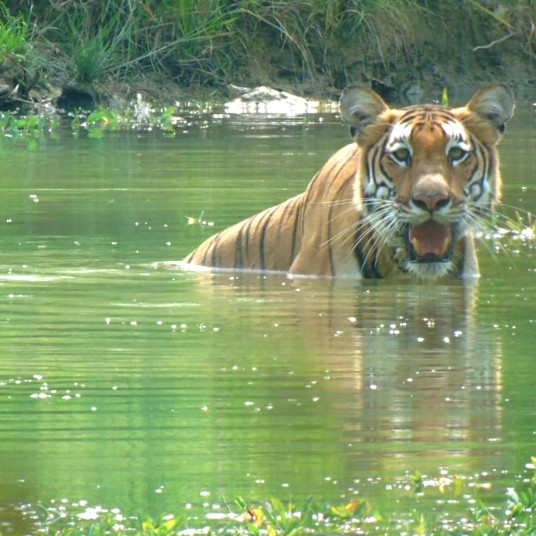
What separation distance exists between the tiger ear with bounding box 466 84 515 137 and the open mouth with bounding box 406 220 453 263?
65 centimetres

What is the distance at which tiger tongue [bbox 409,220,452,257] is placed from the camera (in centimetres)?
820

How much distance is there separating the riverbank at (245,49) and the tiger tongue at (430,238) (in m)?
12.4

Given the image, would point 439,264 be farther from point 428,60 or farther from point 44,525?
point 428,60

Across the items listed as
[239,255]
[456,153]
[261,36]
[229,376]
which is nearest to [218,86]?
[261,36]

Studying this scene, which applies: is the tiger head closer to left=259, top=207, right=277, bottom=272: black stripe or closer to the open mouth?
the open mouth

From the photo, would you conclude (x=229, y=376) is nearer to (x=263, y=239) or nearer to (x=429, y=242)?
(x=429, y=242)

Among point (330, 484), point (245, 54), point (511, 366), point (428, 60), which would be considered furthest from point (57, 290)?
point (428, 60)

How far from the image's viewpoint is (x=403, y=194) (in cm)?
816

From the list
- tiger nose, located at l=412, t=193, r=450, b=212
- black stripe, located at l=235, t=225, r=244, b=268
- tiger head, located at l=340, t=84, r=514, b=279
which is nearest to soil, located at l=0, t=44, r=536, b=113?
black stripe, located at l=235, t=225, r=244, b=268

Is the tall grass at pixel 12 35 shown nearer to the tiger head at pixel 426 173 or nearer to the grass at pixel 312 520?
the tiger head at pixel 426 173

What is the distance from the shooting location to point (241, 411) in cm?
529

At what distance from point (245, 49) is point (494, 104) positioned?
15.9 m

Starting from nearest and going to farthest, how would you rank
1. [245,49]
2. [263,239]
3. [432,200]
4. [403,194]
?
[432,200], [403,194], [263,239], [245,49]

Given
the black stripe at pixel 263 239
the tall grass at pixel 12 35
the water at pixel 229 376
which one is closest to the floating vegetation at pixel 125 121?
the tall grass at pixel 12 35
